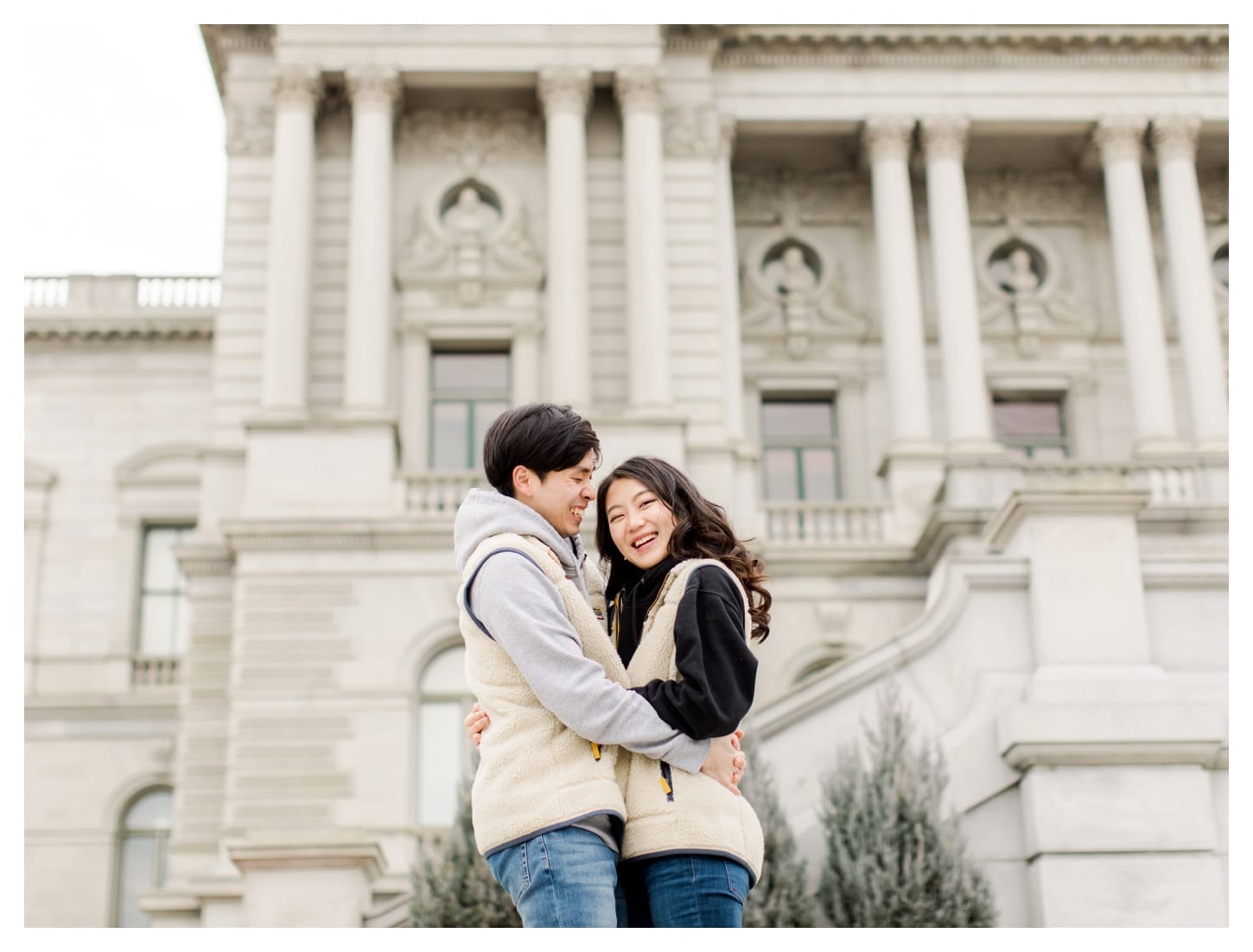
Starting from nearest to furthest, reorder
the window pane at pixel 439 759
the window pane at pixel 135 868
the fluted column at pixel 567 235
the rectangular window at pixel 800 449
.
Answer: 1. the window pane at pixel 439 759
2. the fluted column at pixel 567 235
3. the window pane at pixel 135 868
4. the rectangular window at pixel 800 449

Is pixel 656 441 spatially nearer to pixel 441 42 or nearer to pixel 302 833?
pixel 441 42

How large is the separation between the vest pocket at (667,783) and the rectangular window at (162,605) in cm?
2677

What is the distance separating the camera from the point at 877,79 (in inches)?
1141

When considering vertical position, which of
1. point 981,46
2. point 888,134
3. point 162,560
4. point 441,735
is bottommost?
point 441,735

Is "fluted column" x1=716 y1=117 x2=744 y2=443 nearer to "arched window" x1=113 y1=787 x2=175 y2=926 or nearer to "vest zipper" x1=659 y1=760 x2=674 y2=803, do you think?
"arched window" x1=113 y1=787 x2=175 y2=926

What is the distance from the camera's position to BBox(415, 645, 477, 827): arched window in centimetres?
2155

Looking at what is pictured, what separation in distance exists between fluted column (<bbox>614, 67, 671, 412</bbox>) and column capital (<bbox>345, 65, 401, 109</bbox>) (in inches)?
146

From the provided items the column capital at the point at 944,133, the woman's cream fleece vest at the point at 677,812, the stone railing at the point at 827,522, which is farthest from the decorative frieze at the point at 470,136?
the woman's cream fleece vest at the point at 677,812

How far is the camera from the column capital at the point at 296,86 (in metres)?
26.5

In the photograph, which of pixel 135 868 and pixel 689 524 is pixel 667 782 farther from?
pixel 135 868

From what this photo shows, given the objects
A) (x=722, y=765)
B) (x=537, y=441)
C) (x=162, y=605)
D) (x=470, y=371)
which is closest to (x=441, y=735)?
(x=470, y=371)

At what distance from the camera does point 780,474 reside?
28.6 meters

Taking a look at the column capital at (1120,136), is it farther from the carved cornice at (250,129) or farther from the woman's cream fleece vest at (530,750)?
the woman's cream fleece vest at (530,750)

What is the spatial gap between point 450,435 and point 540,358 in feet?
6.33
